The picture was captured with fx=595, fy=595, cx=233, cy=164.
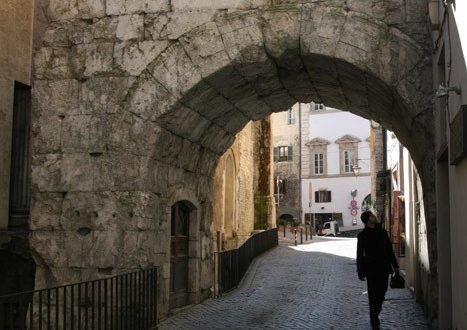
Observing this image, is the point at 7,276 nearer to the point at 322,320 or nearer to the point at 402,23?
the point at 322,320

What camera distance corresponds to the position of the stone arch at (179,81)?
6.36m

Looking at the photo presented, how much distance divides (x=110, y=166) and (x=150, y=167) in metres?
0.47

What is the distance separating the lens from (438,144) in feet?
19.5

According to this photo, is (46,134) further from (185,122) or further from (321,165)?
(321,165)

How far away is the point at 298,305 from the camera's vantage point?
9289 mm

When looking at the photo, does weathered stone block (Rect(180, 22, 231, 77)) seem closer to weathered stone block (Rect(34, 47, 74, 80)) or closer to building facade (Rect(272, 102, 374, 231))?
weathered stone block (Rect(34, 47, 74, 80))

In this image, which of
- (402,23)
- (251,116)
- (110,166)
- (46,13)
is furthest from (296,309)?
(46,13)

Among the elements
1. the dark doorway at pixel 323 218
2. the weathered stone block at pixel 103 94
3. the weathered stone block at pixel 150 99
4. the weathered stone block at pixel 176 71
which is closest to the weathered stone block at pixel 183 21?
the weathered stone block at pixel 176 71

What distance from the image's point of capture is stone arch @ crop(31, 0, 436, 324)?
6.36 m

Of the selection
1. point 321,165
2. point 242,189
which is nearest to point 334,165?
point 321,165

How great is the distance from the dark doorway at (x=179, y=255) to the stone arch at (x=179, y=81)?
105 cm

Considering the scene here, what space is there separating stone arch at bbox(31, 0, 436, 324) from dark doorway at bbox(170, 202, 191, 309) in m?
1.05

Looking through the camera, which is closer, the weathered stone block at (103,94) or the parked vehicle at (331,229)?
the weathered stone block at (103,94)

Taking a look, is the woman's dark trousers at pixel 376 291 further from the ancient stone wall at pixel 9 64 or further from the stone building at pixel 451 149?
the ancient stone wall at pixel 9 64
